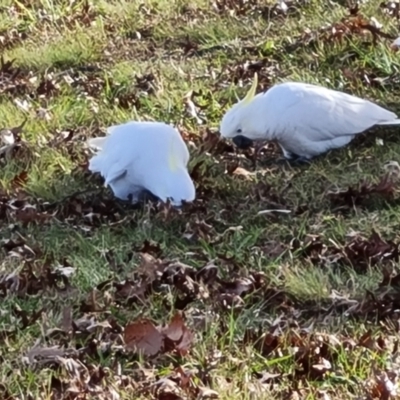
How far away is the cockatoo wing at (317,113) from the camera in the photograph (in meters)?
4.75

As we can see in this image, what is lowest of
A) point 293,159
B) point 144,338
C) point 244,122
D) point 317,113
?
point 293,159

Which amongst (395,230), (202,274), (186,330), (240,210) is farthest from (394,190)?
(186,330)

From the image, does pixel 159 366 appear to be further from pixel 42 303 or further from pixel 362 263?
pixel 362 263

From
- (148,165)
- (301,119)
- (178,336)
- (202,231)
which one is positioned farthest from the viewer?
(301,119)

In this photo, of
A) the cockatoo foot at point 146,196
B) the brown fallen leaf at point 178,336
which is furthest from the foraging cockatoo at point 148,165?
the brown fallen leaf at point 178,336

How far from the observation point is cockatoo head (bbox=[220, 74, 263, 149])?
15.8ft

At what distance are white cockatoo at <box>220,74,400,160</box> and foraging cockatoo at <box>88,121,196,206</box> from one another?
1.47ft

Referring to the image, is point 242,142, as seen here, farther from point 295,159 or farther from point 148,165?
point 148,165

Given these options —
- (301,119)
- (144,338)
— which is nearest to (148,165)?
(301,119)

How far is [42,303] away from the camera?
3.56 meters

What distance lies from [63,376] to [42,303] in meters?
0.61

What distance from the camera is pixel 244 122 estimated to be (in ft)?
15.8

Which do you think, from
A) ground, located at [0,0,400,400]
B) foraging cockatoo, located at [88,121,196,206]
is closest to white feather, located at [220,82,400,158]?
ground, located at [0,0,400,400]

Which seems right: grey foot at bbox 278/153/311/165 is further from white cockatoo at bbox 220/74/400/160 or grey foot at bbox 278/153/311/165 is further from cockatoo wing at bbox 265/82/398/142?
cockatoo wing at bbox 265/82/398/142
